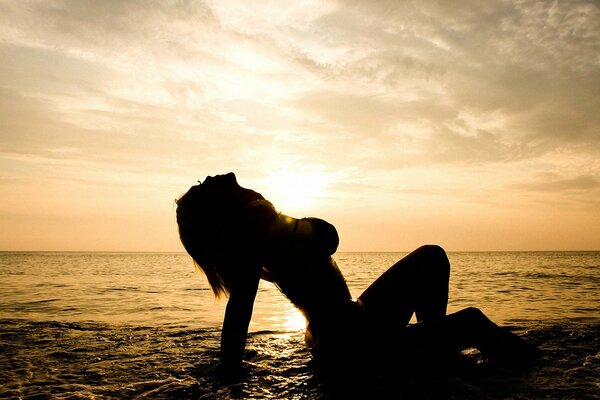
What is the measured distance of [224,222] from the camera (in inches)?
130

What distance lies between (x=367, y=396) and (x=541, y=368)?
1.78 meters

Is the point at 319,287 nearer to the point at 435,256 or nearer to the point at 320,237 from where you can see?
the point at 320,237

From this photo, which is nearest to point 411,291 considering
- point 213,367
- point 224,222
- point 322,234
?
point 322,234

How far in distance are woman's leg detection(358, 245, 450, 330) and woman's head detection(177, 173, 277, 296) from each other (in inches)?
51.5

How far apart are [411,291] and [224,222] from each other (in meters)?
1.81

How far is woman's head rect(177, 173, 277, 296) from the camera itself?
319 centimetres

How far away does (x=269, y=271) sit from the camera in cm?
353

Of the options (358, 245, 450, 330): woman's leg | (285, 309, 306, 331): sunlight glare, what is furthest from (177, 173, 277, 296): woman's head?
(285, 309, 306, 331): sunlight glare

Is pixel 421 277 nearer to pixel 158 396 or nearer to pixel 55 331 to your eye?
pixel 158 396

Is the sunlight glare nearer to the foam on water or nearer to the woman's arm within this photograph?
the foam on water

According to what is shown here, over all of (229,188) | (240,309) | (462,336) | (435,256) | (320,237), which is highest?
(229,188)

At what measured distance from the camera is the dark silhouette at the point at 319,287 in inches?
125

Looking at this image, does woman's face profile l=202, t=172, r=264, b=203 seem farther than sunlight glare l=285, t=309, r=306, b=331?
No

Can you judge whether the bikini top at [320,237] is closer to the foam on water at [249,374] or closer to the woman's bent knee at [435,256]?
the woman's bent knee at [435,256]
